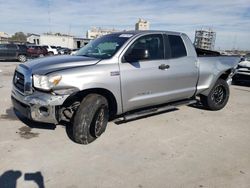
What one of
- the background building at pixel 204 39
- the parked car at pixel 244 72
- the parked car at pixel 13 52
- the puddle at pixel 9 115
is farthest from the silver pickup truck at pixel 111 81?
the parked car at pixel 13 52

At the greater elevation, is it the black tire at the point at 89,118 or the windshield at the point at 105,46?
the windshield at the point at 105,46

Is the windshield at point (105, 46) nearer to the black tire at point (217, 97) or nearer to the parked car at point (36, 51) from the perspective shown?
the black tire at point (217, 97)

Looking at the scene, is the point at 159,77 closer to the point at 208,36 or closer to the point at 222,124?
the point at 222,124

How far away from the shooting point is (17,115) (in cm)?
575

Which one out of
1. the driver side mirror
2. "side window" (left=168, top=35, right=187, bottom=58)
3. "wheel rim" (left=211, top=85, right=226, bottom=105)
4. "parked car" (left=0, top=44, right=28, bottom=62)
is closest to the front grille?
the driver side mirror

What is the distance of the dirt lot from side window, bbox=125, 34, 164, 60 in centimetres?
139

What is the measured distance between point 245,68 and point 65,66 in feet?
31.4

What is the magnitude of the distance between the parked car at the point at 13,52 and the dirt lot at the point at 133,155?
18.8 metres

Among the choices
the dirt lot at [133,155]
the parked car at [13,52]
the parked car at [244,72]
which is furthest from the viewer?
the parked car at [13,52]

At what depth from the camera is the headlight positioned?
394 cm

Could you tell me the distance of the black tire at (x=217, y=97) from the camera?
6652 mm

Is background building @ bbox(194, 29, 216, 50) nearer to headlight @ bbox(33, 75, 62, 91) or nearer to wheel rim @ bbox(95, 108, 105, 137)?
wheel rim @ bbox(95, 108, 105, 137)

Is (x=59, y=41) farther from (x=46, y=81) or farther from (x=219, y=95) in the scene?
(x=46, y=81)

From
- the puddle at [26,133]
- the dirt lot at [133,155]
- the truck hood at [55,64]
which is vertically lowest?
the dirt lot at [133,155]
